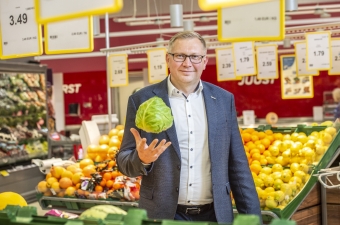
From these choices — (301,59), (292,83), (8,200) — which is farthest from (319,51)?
(8,200)

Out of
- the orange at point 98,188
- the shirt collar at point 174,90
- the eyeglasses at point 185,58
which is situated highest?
the eyeglasses at point 185,58

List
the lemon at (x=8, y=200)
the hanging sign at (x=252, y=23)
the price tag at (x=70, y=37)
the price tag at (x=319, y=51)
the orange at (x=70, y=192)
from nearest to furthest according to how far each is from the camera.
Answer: the lemon at (x=8, y=200)
the hanging sign at (x=252, y=23)
the price tag at (x=70, y=37)
the orange at (x=70, y=192)
the price tag at (x=319, y=51)

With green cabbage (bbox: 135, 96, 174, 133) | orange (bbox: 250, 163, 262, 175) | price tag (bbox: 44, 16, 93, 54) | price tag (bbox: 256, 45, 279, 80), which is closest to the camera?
green cabbage (bbox: 135, 96, 174, 133)

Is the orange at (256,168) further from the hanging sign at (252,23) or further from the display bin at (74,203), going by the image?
the hanging sign at (252,23)

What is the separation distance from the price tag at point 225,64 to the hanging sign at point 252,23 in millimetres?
5168

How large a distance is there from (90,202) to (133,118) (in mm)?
2562

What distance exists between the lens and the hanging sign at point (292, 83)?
35.7ft

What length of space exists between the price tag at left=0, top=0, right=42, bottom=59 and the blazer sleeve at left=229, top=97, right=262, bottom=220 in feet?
7.99

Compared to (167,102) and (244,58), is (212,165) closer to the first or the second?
(167,102)

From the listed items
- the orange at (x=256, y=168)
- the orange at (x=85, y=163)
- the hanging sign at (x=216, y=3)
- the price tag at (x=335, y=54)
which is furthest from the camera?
the price tag at (x=335, y=54)

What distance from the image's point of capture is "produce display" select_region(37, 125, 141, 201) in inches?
207

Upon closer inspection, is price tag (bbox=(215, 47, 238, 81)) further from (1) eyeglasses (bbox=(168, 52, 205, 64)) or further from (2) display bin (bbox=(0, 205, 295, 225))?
(2) display bin (bbox=(0, 205, 295, 225))

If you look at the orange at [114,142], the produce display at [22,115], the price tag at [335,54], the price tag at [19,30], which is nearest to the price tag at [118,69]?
the produce display at [22,115]

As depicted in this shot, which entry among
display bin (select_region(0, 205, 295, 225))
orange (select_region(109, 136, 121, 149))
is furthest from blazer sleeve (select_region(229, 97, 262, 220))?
orange (select_region(109, 136, 121, 149))
